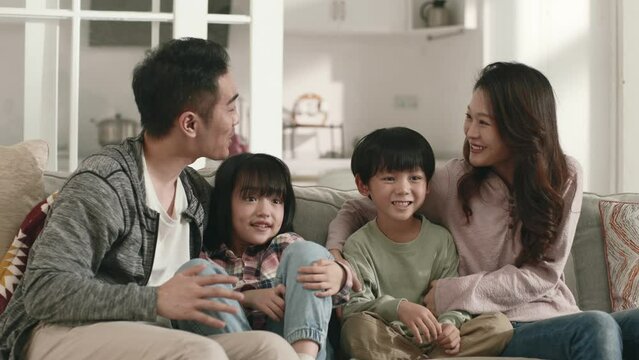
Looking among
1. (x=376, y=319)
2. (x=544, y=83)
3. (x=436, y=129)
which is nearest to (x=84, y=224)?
(x=376, y=319)

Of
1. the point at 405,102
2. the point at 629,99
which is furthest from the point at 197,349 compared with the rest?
the point at 405,102

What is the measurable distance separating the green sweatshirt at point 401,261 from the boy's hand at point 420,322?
0.45 ft

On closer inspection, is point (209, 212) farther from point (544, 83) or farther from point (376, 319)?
point (544, 83)

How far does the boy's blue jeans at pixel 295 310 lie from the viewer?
195 cm

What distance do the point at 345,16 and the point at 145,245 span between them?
4.15 metres

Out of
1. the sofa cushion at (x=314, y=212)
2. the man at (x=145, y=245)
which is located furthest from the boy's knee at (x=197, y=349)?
the sofa cushion at (x=314, y=212)

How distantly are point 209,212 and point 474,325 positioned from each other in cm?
70

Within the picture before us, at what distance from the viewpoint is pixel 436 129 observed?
6.12 m

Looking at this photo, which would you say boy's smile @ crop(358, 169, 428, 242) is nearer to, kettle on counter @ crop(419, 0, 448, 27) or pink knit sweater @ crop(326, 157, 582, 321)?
pink knit sweater @ crop(326, 157, 582, 321)

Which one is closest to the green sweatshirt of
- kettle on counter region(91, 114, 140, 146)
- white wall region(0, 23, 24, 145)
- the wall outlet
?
white wall region(0, 23, 24, 145)

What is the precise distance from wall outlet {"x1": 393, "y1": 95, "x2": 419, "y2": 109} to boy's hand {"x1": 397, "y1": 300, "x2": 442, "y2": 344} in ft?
13.9

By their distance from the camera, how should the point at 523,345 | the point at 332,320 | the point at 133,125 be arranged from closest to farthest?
the point at 523,345, the point at 332,320, the point at 133,125

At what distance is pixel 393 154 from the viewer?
2299mm

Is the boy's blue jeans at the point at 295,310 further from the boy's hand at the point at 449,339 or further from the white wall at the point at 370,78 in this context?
the white wall at the point at 370,78
